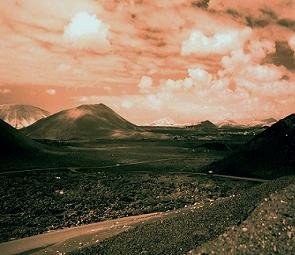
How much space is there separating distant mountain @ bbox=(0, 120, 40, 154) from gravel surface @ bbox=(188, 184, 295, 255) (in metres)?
72.0

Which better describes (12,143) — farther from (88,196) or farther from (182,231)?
(182,231)

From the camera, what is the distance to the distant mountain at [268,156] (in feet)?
183

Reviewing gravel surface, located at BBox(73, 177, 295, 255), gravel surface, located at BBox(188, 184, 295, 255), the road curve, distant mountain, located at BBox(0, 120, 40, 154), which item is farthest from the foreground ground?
distant mountain, located at BBox(0, 120, 40, 154)

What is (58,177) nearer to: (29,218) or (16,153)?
(29,218)

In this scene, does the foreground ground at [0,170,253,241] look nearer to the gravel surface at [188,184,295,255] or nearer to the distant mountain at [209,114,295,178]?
the distant mountain at [209,114,295,178]

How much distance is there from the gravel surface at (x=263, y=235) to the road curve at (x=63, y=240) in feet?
35.2

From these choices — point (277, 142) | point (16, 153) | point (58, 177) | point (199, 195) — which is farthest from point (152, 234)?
point (16, 153)

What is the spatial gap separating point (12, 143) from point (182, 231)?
267 feet

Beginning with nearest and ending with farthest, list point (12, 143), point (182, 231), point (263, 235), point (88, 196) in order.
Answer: point (263, 235)
point (182, 231)
point (88, 196)
point (12, 143)

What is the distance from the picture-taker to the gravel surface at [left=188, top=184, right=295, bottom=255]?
19609mm

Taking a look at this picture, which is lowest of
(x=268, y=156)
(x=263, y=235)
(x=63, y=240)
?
(x=63, y=240)

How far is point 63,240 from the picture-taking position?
104 feet

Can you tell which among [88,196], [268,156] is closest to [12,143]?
[88,196]

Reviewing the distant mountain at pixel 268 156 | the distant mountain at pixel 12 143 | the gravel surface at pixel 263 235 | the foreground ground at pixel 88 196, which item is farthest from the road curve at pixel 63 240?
the distant mountain at pixel 12 143
